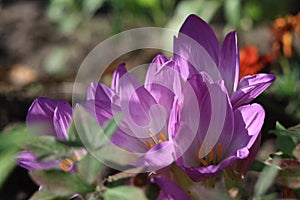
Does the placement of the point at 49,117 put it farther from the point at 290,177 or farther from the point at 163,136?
the point at 290,177

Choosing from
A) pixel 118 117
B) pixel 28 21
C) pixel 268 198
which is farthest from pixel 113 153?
pixel 28 21

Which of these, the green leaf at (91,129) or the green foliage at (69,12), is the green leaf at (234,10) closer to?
the green foliage at (69,12)

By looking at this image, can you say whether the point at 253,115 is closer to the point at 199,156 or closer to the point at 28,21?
the point at 199,156

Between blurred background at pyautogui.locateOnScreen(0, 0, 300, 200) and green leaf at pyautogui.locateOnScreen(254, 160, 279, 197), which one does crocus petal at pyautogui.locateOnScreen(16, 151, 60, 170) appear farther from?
blurred background at pyautogui.locateOnScreen(0, 0, 300, 200)

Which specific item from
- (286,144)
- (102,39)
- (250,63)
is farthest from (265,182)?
(102,39)

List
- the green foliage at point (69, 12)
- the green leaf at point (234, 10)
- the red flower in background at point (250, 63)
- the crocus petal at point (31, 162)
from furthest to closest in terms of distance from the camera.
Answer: the green foliage at point (69, 12), the green leaf at point (234, 10), the red flower in background at point (250, 63), the crocus petal at point (31, 162)

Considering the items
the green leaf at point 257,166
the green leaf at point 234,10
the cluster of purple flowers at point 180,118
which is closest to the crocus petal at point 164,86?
the cluster of purple flowers at point 180,118
